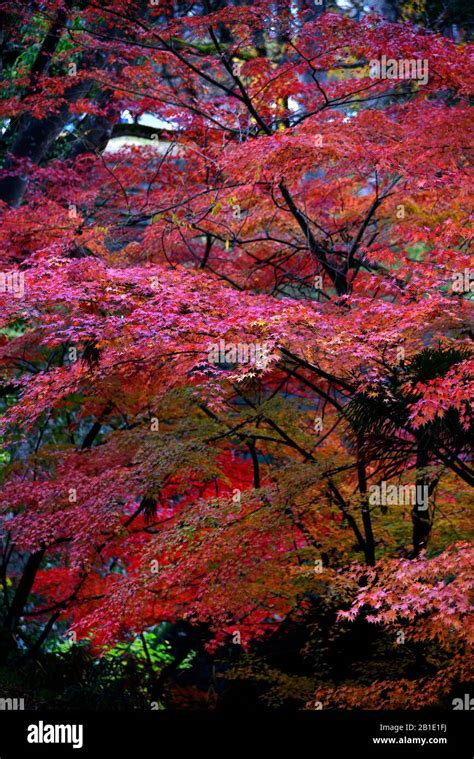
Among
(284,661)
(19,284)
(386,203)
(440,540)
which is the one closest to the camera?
(19,284)

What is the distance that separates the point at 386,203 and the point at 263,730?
6.89 metres

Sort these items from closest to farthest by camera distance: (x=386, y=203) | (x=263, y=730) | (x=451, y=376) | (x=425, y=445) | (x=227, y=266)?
1. (x=451, y=376)
2. (x=425, y=445)
3. (x=263, y=730)
4. (x=386, y=203)
5. (x=227, y=266)

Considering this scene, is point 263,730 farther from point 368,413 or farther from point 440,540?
point 368,413

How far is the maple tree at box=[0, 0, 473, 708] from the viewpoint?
7.16 metres

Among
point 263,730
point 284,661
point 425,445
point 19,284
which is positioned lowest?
point 263,730

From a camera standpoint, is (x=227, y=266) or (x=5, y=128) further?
(x=5, y=128)

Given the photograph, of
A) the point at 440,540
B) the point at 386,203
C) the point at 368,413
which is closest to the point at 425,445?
the point at 368,413

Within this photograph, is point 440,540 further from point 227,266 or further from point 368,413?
point 227,266

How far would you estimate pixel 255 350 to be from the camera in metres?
6.87

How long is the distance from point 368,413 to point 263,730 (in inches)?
175

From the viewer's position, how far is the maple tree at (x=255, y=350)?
282 inches

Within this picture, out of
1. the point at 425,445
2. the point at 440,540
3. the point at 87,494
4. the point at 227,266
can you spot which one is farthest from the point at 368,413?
the point at 227,266

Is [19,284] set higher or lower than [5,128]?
lower

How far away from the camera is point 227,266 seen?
11945 millimetres
